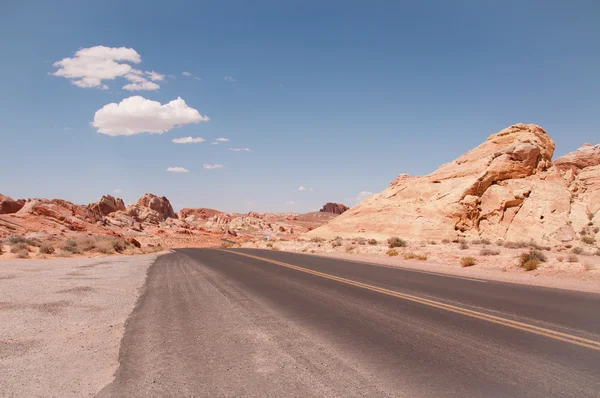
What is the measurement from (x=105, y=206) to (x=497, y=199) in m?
84.4

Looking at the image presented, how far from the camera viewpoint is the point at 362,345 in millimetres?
5570

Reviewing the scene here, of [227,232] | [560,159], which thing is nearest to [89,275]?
[560,159]

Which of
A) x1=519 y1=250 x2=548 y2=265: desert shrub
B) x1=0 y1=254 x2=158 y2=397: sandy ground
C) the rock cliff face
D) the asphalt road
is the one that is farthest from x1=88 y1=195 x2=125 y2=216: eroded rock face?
the asphalt road

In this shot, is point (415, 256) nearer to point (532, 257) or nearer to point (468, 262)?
point (468, 262)

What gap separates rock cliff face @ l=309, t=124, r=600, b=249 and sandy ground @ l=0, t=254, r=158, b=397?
35691mm

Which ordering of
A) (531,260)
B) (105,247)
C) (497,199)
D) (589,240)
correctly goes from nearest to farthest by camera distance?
1. (531,260)
2. (589,240)
3. (105,247)
4. (497,199)

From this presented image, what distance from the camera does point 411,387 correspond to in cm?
407

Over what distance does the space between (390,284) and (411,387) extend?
26.3 ft

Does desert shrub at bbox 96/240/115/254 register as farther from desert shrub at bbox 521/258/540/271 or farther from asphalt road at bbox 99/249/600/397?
desert shrub at bbox 521/258/540/271

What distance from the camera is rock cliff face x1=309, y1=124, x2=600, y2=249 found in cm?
3700

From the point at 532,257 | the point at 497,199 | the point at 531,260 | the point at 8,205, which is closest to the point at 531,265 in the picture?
the point at 531,260

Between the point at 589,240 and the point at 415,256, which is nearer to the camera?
the point at 415,256

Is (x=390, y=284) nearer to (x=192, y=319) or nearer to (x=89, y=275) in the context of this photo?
(x=192, y=319)

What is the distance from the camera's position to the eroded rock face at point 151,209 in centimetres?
10256
